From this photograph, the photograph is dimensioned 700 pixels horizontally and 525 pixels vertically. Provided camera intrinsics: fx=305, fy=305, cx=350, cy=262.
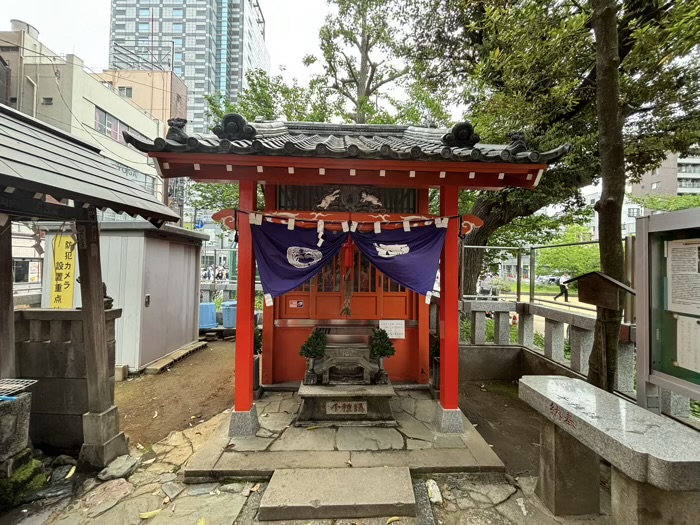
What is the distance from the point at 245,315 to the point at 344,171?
8.37 ft

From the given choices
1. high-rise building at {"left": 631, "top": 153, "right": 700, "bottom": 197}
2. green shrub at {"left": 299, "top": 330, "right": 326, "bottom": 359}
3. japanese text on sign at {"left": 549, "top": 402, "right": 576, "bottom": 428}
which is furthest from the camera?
high-rise building at {"left": 631, "top": 153, "right": 700, "bottom": 197}

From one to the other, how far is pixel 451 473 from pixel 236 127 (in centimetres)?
542

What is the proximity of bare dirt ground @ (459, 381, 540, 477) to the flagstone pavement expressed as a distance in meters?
0.67

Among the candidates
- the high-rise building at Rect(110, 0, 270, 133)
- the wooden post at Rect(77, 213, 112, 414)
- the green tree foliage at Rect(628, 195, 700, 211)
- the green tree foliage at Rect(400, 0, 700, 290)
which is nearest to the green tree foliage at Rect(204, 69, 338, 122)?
the green tree foliage at Rect(400, 0, 700, 290)

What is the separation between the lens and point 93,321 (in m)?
4.10

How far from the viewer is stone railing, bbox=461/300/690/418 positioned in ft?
14.7

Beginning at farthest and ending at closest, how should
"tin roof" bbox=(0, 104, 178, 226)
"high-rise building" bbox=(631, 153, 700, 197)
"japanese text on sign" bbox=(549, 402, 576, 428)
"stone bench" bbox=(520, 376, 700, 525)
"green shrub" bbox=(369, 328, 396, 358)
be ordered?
1. "high-rise building" bbox=(631, 153, 700, 197)
2. "green shrub" bbox=(369, 328, 396, 358)
3. "tin roof" bbox=(0, 104, 178, 226)
4. "japanese text on sign" bbox=(549, 402, 576, 428)
5. "stone bench" bbox=(520, 376, 700, 525)

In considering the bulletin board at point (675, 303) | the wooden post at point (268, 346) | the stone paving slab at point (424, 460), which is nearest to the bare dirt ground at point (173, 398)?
the wooden post at point (268, 346)

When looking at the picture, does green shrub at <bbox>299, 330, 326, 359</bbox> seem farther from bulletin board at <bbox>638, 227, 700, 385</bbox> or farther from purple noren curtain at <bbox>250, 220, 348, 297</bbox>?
bulletin board at <bbox>638, 227, 700, 385</bbox>

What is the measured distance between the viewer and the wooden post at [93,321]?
4.08 metres

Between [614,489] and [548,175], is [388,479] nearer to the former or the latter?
[614,489]

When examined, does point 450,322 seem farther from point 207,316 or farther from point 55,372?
point 207,316

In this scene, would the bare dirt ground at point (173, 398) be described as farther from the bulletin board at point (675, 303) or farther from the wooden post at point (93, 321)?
the bulletin board at point (675, 303)

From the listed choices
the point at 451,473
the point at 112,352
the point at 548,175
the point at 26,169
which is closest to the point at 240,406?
the point at 112,352
